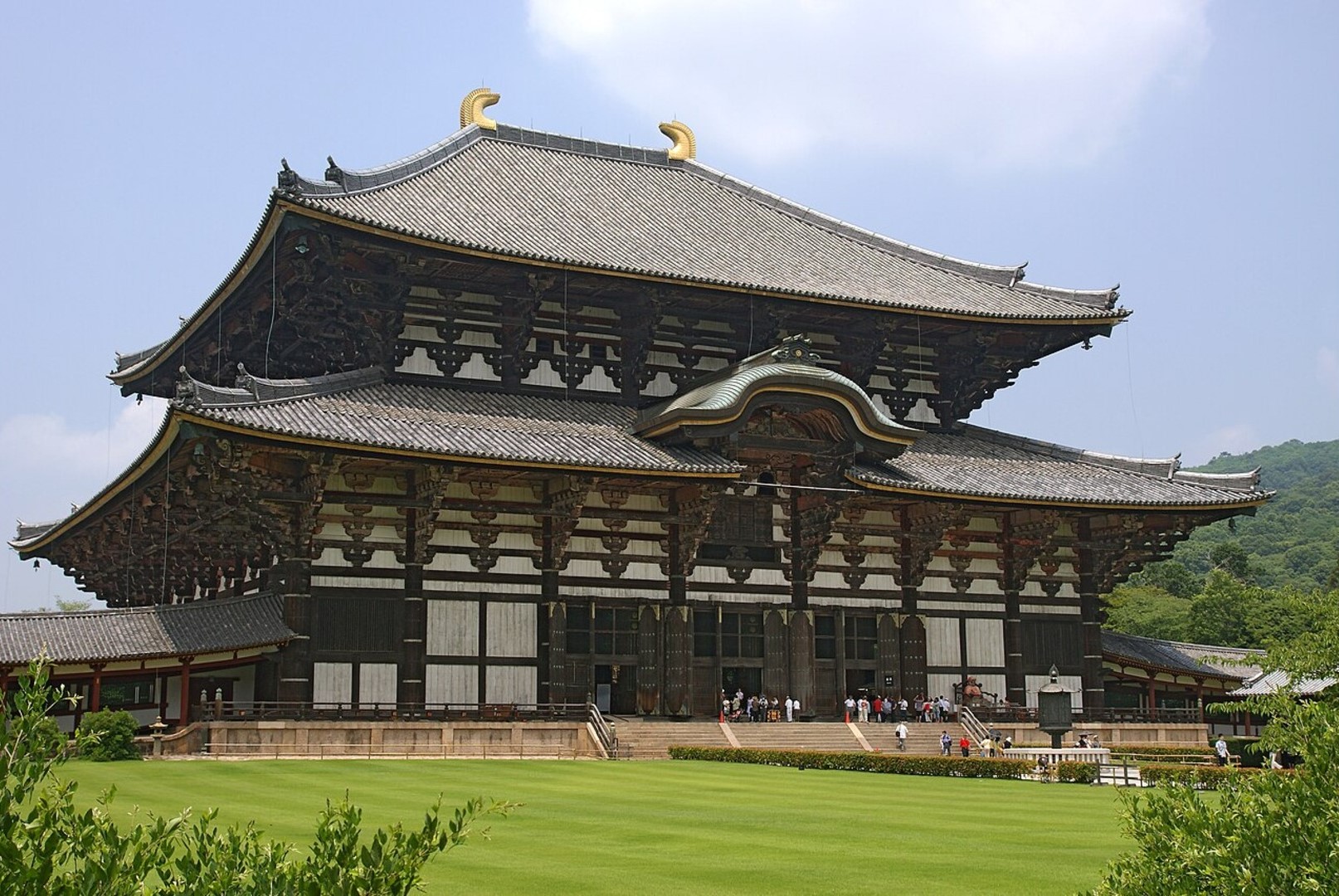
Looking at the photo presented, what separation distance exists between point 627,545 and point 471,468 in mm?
5660

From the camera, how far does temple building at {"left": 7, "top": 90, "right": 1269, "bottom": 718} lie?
118 ft

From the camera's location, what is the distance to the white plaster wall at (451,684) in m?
37.2

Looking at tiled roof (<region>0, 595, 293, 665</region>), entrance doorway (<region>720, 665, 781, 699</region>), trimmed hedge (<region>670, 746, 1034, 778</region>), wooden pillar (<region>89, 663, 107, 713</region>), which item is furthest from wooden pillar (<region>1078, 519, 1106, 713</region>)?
wooden pillar (<region>89, 663, 107, 713</region>)

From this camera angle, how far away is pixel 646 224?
155 feet

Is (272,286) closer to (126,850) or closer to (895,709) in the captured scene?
(895,709)

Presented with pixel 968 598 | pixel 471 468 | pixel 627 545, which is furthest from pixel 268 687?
pixel 968 598

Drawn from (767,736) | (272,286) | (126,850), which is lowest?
(767,736)

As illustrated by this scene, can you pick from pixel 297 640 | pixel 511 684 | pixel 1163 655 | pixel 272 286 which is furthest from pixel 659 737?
pixel 1163 655

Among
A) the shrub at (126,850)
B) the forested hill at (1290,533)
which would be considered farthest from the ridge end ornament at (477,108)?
the forested hill at (1290,533)

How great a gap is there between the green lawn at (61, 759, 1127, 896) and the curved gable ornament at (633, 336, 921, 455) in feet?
31.9

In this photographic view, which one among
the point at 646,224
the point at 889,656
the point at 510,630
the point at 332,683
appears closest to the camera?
the point at 332,683

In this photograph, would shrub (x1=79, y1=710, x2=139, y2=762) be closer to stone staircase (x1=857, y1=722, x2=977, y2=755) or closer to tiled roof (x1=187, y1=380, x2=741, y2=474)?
tiled roof (x1=187, y1=380, x2=741, y2=474)

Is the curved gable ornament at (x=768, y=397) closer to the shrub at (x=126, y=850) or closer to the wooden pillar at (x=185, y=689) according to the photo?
the wooden pillar at (x=185, y=689)

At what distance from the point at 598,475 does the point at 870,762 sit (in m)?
10.1
